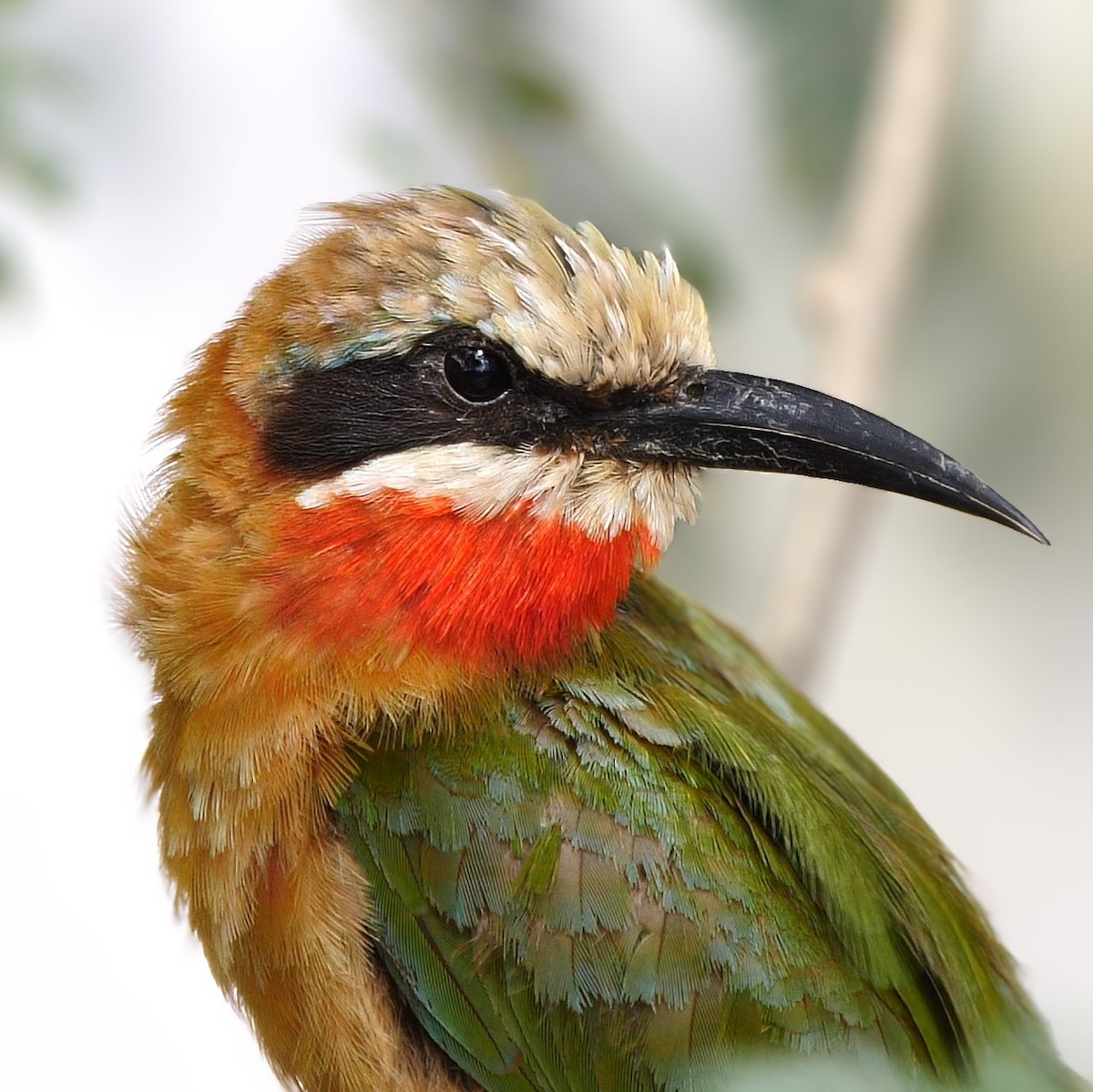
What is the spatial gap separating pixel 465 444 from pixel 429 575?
145mm

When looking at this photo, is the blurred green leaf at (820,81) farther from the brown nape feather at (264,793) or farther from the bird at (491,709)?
the brown nape feather at (264,793)

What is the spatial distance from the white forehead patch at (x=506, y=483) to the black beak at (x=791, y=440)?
0.05m

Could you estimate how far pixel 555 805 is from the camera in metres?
1.52

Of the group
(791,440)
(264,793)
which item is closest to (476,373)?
(791,440)

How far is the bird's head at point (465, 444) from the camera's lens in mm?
1505

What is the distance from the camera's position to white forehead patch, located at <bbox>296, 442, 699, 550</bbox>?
1506 mm

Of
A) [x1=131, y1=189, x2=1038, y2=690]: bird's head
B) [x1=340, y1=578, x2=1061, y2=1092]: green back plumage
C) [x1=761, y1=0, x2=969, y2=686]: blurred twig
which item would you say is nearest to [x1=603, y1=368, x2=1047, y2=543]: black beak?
[x1=131, y1=189, x2=1038, y2=690]: bird's head

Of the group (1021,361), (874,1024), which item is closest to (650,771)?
(874,1024)

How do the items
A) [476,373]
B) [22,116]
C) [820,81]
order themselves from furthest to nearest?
[820,81] < [22,116] < [476,373]

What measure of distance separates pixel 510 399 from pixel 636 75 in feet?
6.67

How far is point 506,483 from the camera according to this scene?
1506 millimetres

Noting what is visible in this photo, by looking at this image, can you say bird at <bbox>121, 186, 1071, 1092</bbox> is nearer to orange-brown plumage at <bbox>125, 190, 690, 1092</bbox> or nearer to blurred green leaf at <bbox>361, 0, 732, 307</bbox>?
orange-brown plumage at <bbox>125, 190, 690, 1092</bbox>

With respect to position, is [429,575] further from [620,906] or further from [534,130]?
[534,130]

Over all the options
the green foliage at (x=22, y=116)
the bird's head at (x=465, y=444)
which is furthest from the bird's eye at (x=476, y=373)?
the green foliage at (x=22, y=116)
